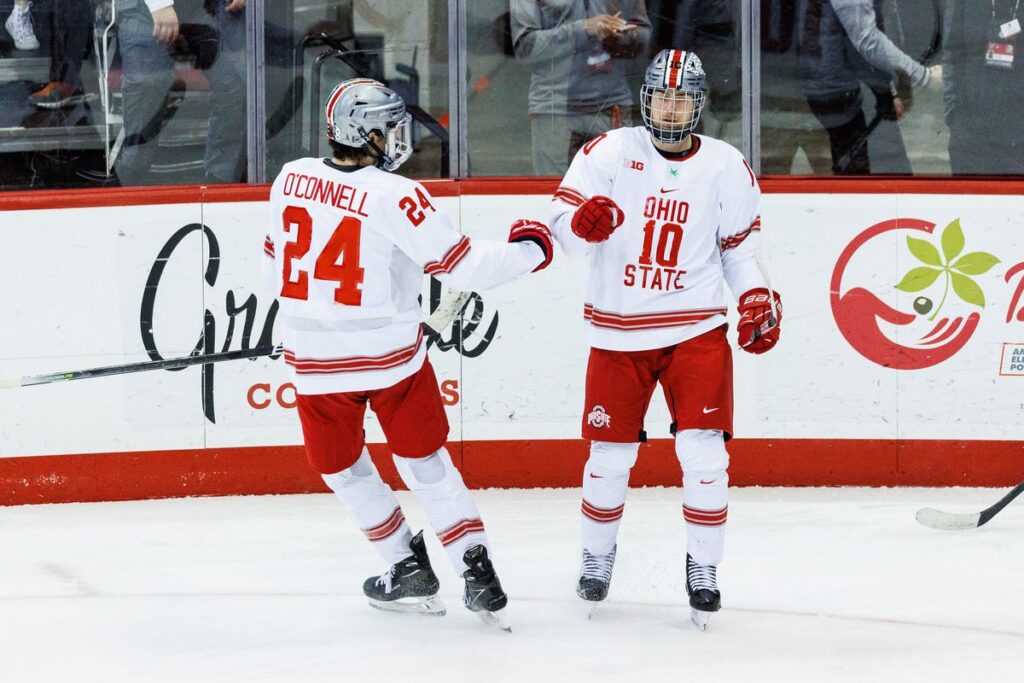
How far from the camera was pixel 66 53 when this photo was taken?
4859 mm

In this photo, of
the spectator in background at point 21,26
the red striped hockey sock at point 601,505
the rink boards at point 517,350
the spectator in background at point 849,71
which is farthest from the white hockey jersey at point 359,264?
the spectator in background at point 849,71

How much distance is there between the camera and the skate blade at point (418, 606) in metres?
3.64

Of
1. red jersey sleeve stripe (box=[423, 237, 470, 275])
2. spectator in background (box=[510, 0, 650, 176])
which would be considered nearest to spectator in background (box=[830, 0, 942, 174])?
spectator in background (box=[510, 0, 650, 176])

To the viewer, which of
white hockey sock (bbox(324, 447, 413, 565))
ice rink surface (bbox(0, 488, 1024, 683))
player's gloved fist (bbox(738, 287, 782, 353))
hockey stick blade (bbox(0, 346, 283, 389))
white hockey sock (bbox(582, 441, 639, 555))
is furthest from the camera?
hockey stick blade (bbox(0, 346, 283, 389))

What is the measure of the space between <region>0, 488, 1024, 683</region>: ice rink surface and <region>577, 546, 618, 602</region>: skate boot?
2.3 inches

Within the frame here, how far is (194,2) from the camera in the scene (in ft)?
16.1

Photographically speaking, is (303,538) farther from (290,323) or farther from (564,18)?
(564,18)

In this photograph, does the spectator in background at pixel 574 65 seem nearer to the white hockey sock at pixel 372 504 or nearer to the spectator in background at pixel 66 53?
the spectator in background at pixel 66 53

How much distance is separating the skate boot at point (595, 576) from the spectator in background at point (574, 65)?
1.66 meters

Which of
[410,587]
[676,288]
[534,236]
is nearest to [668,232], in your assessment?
[676,288]

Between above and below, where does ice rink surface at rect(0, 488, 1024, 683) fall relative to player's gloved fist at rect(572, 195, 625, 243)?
below

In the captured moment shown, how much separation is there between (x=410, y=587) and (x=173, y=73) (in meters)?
2.16

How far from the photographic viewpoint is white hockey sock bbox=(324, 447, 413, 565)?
3557mm

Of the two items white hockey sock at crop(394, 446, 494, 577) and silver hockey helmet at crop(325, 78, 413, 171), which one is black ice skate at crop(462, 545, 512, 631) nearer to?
white hockey sock at crop(394, 446, 494, 577)
